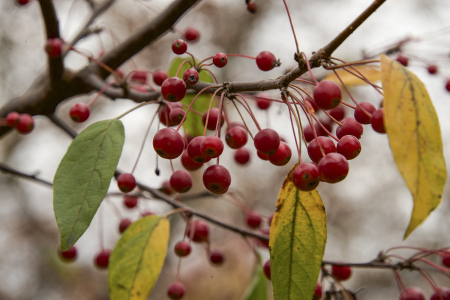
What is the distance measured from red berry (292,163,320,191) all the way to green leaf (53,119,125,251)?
1.34 ft

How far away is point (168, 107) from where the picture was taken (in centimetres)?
103

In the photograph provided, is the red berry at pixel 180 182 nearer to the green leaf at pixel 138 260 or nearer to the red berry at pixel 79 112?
the green leaf at pixel 138 260

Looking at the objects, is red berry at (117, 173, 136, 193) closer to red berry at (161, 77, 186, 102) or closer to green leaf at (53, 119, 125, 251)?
green leaf at (53, 119, 125, 251)

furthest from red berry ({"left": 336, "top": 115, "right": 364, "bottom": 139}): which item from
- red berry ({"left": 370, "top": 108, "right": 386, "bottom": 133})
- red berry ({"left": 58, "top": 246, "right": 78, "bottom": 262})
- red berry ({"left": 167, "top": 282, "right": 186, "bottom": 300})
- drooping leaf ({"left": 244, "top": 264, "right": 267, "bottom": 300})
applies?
red berry ({"left": 58, "top": 246, "right": 78, "bottom": 262})

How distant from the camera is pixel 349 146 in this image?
0.70 m

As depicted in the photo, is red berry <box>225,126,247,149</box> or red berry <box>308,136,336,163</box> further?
red berry <box>225,126,247,149</box>

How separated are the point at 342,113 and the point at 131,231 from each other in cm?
92

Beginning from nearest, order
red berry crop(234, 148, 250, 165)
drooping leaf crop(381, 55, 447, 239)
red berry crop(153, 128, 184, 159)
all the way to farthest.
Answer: drooping leaf crop(381, 55, 447, 239), red berry crop(153, 128, 184, 159), red berry crop(234, 148, 250, 165)

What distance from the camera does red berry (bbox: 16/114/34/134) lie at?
1.33 m

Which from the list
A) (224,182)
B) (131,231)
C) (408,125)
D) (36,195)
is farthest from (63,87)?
(36,195)

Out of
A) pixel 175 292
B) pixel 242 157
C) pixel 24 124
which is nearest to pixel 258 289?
pixel 175 292

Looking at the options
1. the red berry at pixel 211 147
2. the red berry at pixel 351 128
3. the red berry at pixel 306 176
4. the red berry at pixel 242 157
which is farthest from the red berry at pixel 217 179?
the red berry at pixel 242 157

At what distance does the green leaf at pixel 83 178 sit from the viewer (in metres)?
0.68

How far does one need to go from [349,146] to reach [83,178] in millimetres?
603
